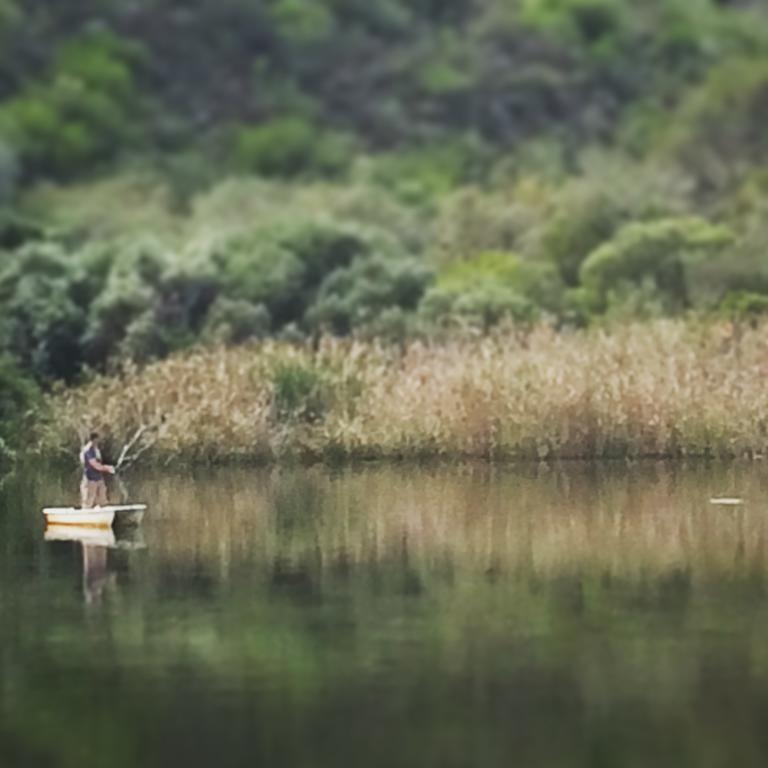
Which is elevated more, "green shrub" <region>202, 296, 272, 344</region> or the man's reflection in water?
"green shrub" <region>202, 296, 272, 344</region>

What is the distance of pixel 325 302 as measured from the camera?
4044 cm

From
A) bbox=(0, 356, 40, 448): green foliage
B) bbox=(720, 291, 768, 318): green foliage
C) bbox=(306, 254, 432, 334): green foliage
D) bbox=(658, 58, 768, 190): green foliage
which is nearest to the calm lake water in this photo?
bbox=(0, 356, 40, 448): green foliage

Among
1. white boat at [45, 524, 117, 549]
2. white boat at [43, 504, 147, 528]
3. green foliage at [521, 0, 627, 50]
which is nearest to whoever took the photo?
white boat at [45, 524, 117, 549]

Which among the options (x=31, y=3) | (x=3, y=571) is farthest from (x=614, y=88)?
(x=3, y=571)

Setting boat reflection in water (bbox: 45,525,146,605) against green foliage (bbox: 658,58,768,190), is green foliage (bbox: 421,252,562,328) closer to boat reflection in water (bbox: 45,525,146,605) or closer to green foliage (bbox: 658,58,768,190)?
green foliage (bbox: 658,58,768,190)

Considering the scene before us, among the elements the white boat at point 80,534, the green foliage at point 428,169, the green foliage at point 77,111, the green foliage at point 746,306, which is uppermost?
the green foliage at point 77,111

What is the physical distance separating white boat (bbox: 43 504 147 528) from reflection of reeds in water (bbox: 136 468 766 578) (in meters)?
0.32

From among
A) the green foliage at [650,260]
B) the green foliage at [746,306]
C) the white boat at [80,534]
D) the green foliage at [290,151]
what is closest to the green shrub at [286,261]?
the green foliage at [650,260]

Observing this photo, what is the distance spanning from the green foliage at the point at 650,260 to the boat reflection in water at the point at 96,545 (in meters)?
19.2

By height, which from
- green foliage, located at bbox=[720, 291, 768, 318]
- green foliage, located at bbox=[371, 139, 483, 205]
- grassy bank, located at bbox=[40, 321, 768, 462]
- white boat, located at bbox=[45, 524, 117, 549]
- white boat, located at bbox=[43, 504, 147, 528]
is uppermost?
green foliage, located at bbox=[371, 139, 483, 205]

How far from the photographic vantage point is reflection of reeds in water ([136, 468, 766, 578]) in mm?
20422

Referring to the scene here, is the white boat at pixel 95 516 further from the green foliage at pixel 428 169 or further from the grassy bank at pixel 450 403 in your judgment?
the green foliage at pixel 428 169

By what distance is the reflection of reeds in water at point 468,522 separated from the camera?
20.4m

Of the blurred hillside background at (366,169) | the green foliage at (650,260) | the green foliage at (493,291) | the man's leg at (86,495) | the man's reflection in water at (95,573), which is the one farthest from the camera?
the green foliage at (650,260)
